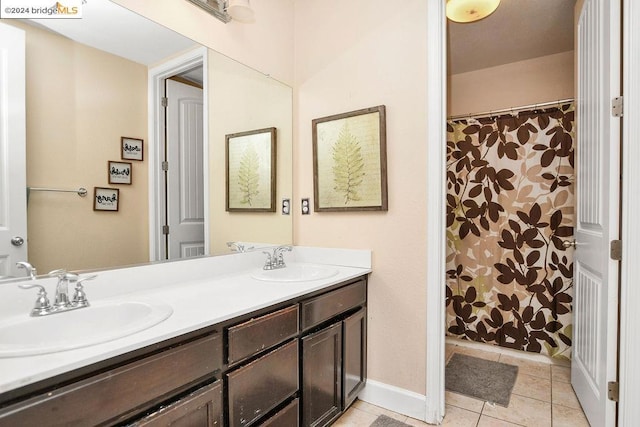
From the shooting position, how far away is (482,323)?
9.07 feet

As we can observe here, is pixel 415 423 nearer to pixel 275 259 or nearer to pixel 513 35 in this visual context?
pixel 275 259

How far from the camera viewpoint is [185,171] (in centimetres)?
168

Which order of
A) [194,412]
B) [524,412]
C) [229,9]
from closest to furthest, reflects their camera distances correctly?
[194,412]
[229,9]
[524,412]

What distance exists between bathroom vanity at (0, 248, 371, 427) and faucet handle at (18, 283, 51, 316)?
7.4 inches

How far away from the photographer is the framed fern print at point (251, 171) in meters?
1.95

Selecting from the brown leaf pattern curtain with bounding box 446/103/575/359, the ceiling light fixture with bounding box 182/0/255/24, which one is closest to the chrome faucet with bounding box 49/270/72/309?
the ceiling light fixture with bounding box 182/0/255/24

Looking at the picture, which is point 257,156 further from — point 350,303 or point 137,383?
point 137,383

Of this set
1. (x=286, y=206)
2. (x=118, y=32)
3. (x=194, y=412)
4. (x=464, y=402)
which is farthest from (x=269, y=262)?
(x=464, y=402)

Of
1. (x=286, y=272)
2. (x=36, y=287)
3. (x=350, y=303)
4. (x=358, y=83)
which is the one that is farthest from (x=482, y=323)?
(x=36, y=287)

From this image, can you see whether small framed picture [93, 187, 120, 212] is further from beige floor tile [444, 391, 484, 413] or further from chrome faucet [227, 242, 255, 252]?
beige floor tile [444, 391, 484, 413]

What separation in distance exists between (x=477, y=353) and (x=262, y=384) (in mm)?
2077

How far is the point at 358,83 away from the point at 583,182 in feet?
4.52

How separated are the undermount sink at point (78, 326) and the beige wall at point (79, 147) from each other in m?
0.24

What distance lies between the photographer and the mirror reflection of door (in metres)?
1.60
